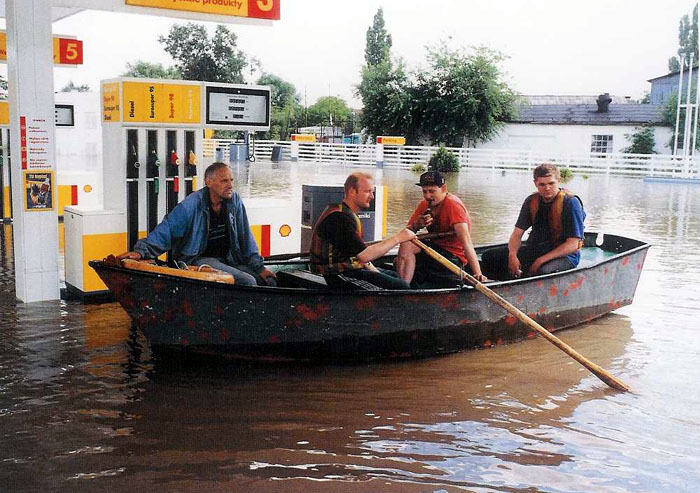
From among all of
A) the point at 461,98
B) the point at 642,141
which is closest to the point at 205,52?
the point at 461,98

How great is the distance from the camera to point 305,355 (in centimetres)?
593

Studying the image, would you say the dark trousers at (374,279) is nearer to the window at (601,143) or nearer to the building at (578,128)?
the building at (578,128)

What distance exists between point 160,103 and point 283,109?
54.1 meters

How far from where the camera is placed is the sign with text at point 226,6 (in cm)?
806

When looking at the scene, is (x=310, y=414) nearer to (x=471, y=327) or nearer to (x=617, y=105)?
(x=471, y=327)

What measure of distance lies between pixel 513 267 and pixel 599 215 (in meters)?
10.7

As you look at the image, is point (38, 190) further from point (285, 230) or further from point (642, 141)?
point (642, 141)

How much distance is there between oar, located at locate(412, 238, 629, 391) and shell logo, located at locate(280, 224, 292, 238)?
301 cm

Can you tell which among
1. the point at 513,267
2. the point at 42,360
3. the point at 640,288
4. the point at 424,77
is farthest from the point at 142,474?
the point at 424,77

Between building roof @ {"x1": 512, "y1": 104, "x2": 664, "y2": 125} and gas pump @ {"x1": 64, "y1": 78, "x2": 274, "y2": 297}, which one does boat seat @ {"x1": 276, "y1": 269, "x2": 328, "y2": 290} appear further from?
building roof @ {"x1": 512, "y1": 104, "x2": 664, "y2": 125}

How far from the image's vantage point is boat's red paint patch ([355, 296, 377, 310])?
585 cm

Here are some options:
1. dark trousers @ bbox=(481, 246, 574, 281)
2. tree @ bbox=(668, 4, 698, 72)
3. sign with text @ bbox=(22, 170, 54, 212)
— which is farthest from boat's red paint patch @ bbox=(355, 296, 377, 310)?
Result: tree @ bbox=(668, 4, 698, 72)

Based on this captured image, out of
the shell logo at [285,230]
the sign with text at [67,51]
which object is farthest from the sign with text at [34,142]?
the sign with text at [67,51]

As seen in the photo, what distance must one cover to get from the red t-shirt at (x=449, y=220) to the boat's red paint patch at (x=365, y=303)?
106 centimetres
